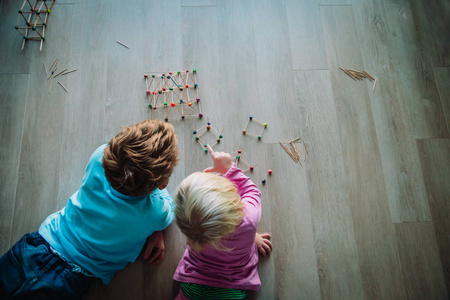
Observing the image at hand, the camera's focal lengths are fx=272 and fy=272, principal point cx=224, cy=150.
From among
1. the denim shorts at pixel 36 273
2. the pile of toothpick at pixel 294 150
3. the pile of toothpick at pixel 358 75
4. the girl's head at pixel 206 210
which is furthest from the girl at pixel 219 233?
the pile of toothpick at pixel 358 75

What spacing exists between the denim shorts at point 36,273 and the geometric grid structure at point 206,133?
37.6 inches

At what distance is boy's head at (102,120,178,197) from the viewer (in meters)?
1.11

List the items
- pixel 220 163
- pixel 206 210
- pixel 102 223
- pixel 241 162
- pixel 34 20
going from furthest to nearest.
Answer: pixel 34 20 < pixel 241 162 < pixel 220 163 < pixel 102 223 < pixel 206 210

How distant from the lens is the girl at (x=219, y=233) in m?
1.04

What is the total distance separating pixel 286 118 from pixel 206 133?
0.55 metres

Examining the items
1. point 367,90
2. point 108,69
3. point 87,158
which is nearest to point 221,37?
point 108,69

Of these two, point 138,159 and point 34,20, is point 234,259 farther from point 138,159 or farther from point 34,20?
point 34,20

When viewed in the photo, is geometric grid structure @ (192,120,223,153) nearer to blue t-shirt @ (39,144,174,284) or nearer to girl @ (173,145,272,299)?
girl @ (173,145,272,299)

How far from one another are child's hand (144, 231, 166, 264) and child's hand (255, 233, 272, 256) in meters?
0.55

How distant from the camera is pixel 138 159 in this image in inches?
43.3

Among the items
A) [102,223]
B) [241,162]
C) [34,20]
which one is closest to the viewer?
[102,223]

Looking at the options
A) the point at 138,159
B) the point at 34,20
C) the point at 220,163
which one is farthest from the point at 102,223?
the point at 34,20

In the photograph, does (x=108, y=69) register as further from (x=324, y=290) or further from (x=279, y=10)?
(x=324, y=290)

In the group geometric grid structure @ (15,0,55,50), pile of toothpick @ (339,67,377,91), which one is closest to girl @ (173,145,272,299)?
pile of toothpick @ (339,67,377,91)
